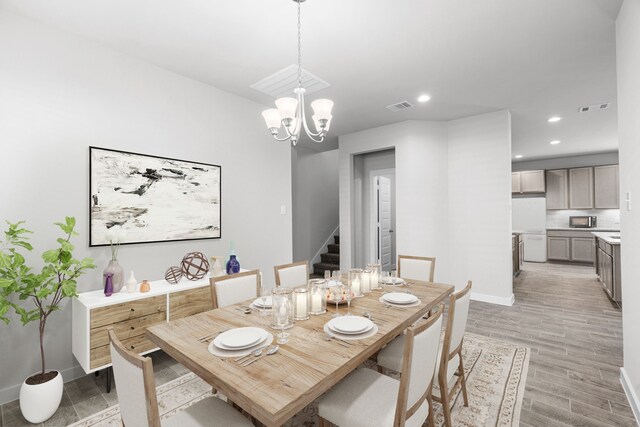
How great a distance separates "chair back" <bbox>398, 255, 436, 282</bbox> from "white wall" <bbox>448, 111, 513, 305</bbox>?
197 centimetres

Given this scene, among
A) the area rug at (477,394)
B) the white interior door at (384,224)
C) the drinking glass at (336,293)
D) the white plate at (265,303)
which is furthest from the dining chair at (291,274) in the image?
the white interior door at (384,224)

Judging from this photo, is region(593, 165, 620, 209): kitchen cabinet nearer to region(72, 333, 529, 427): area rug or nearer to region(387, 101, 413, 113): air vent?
region(387, 101, 413, 113): air vent

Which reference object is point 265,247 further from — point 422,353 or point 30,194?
point 422,353

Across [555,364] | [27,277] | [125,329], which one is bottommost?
[555,364]

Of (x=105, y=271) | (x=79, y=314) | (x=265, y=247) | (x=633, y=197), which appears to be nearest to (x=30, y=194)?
(x=105, y=271)

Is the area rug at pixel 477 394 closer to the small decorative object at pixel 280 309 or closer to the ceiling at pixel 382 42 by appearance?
the small decorative object at pixel 280 309

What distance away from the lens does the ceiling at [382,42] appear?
83.8 inches

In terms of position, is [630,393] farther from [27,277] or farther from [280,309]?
[27,277]

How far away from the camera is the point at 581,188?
289 inches

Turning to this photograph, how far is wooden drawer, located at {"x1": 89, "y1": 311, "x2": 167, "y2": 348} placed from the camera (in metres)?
2.13

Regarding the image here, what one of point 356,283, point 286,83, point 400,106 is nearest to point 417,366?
point 356,283

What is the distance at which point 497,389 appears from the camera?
2.23 m

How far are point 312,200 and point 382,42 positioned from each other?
420cm

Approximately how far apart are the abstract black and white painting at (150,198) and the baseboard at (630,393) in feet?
12.0
